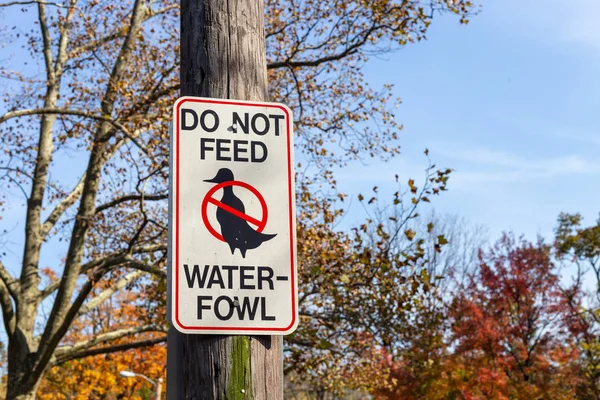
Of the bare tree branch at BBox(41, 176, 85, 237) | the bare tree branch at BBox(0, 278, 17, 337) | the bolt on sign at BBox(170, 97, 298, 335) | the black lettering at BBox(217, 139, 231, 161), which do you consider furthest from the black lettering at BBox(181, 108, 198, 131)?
the bare tree branch at BBox(41, 176, 85, 237)

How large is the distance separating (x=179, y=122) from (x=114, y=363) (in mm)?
31535

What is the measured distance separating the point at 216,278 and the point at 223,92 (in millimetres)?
749

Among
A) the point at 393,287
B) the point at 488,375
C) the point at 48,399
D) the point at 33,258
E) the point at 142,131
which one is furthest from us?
the point at 48,399

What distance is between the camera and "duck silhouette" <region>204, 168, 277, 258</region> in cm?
276

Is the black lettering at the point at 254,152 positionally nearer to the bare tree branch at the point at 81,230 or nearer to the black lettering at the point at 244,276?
the black lettering at the point at 244,276

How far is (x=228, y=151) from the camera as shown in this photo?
286cm

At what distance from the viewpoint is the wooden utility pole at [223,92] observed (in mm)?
2580

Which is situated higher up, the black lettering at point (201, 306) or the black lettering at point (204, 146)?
the black lettering at point (204, 146)

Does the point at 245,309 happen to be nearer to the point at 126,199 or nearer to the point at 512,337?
the point at 126,199

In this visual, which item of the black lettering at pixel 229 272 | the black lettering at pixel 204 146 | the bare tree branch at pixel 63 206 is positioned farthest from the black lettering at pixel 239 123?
the bare tree branch at pixel 63 206

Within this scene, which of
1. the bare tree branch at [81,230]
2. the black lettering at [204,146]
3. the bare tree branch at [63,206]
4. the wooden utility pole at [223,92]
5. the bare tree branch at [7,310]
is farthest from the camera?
the bare tree branch at [63,206]

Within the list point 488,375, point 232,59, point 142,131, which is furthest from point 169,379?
point 488,375

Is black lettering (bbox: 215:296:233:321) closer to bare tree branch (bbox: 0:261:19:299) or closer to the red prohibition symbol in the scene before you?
the red prohibition symbol

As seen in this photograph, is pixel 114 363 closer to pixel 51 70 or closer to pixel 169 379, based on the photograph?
pixel 51 70
